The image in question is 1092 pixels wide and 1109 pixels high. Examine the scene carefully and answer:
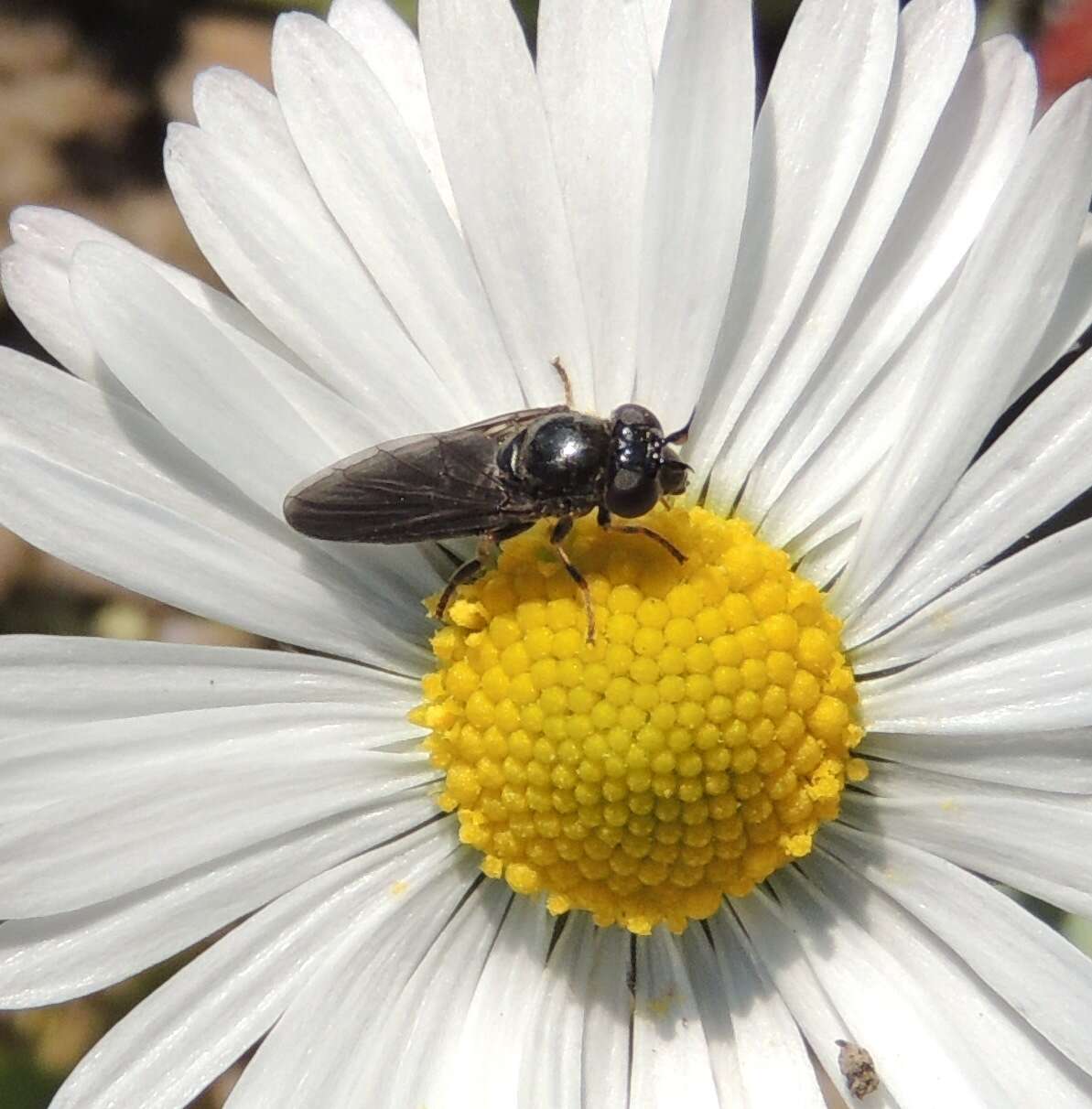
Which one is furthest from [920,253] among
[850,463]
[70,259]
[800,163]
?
[70,259]

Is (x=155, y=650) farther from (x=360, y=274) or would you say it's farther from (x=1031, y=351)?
(x=1031, y=351)

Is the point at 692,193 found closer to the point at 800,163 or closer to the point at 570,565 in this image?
the point at 800,163

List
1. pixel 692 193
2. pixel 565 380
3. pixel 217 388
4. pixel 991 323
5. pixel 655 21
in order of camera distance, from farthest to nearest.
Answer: pixel 565 380, pixel 655 21, pixel 217 388, pixel 692 193, pixel 991 323

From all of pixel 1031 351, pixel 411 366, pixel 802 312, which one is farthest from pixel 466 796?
pixel 1031 351

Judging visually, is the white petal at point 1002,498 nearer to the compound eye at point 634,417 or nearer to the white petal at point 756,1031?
the compound eye at point 634,417

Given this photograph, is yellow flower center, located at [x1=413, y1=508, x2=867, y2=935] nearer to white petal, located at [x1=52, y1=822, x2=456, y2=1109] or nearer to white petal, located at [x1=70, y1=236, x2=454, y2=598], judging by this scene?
white petal, located at [x1=52, y1=822, x2=456, y2=1109]

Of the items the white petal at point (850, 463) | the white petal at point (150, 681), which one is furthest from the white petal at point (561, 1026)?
the white petal at point (850, 463)
